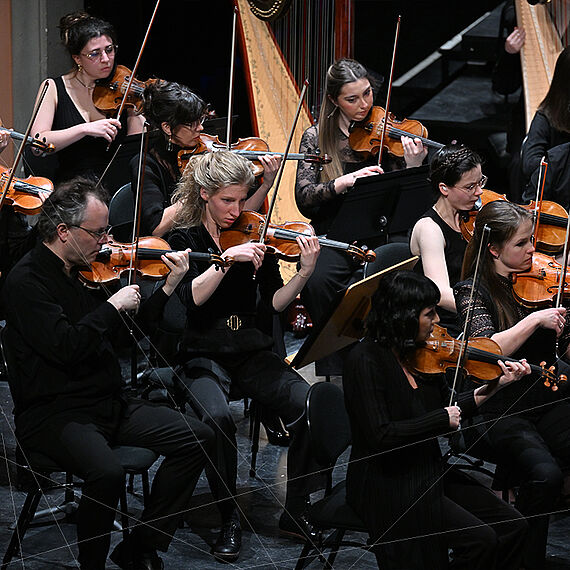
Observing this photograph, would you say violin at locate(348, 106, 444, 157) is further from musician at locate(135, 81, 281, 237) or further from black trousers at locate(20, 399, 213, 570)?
black trousers at locate(20, 399, 213, 570)

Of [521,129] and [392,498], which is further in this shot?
[521,129]

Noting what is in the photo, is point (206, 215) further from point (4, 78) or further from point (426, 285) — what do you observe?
point (4, 78)

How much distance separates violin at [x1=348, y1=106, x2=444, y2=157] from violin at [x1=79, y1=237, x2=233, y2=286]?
1161 millimetres

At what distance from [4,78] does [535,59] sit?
262 centimetres

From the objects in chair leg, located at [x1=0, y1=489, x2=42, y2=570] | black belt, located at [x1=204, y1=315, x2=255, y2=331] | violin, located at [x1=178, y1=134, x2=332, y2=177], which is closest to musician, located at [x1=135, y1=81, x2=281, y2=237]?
violin, located at [x1=178, y1=134, x2=332, y2=177]

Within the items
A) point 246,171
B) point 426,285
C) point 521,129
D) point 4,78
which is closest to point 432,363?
point 426,285

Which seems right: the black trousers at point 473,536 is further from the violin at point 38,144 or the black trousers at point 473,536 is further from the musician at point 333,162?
the violin at point 38,144

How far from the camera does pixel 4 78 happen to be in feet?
18.3

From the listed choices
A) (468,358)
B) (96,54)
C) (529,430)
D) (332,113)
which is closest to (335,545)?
(468,358)

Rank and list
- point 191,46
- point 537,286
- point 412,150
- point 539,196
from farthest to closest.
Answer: point 191,46, point 412,150, point 539,196, point 537,286

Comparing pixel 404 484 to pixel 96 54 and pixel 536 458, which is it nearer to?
pixel 536 458

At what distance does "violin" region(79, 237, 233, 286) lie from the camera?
329 centimetres

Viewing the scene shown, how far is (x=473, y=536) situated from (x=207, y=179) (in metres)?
1.41

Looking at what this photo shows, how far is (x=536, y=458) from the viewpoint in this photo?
318 centimetres
